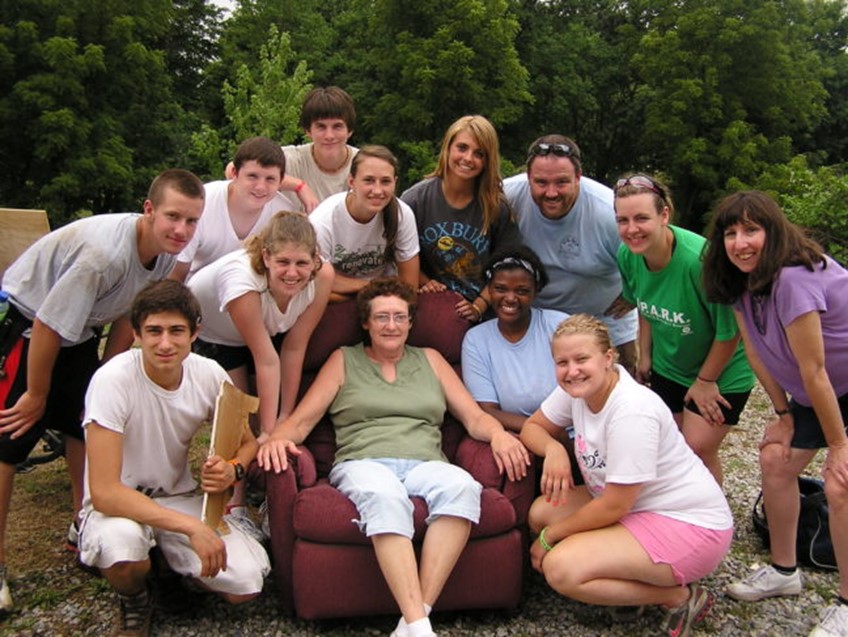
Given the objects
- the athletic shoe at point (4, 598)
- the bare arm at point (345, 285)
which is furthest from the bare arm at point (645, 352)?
the athletic shoe at point (4, 598)

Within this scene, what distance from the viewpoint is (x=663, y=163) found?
22.4 meters

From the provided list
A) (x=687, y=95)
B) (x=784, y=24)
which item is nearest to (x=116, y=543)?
(x=687, y=95)

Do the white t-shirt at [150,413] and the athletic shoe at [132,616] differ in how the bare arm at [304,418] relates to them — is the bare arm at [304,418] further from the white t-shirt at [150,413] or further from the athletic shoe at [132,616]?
the athletic shoe at [132,616]

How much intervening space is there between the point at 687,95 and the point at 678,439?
20.0 meters

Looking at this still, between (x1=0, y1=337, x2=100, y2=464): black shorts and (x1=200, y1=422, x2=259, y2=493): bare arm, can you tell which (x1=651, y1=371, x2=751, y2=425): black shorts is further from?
(x1=0, y1=337, x2=100, y2=464): black shorts

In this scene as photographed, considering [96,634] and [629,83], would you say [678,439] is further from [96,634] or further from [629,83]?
[629,83]

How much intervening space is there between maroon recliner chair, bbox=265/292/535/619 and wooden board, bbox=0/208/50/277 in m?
1.93

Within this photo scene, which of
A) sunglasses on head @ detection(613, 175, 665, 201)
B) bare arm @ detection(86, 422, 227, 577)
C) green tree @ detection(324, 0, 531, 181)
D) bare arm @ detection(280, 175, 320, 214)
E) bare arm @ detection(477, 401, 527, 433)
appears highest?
green tree @ detection(324, 0, 531, 181)

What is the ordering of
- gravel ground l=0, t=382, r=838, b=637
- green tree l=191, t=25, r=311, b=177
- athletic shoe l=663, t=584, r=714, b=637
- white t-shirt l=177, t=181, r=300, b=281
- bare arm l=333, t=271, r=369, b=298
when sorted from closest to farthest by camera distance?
athletic shoe l=663, t=584, r=714, b=637
gravel ground l=0, t=382, r=838, b=637
white t-shirt l=177, t=181, r=300, b=281
bare arm l=333, t=271, r=369, b=298
green tree l=191, t=25, r=311, b=177

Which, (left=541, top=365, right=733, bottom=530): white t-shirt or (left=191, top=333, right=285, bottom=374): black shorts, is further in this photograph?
(left=191, top=333, right=285, bottom=374): black shorts

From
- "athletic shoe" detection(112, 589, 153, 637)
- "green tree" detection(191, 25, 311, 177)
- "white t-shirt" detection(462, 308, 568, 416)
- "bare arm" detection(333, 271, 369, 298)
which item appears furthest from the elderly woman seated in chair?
"green tree" detection(191, 25, 311, 177)

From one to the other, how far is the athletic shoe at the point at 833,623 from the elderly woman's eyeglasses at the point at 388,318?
217cm

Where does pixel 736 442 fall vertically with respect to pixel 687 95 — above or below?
below

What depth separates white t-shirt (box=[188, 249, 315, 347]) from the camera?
323 cm
